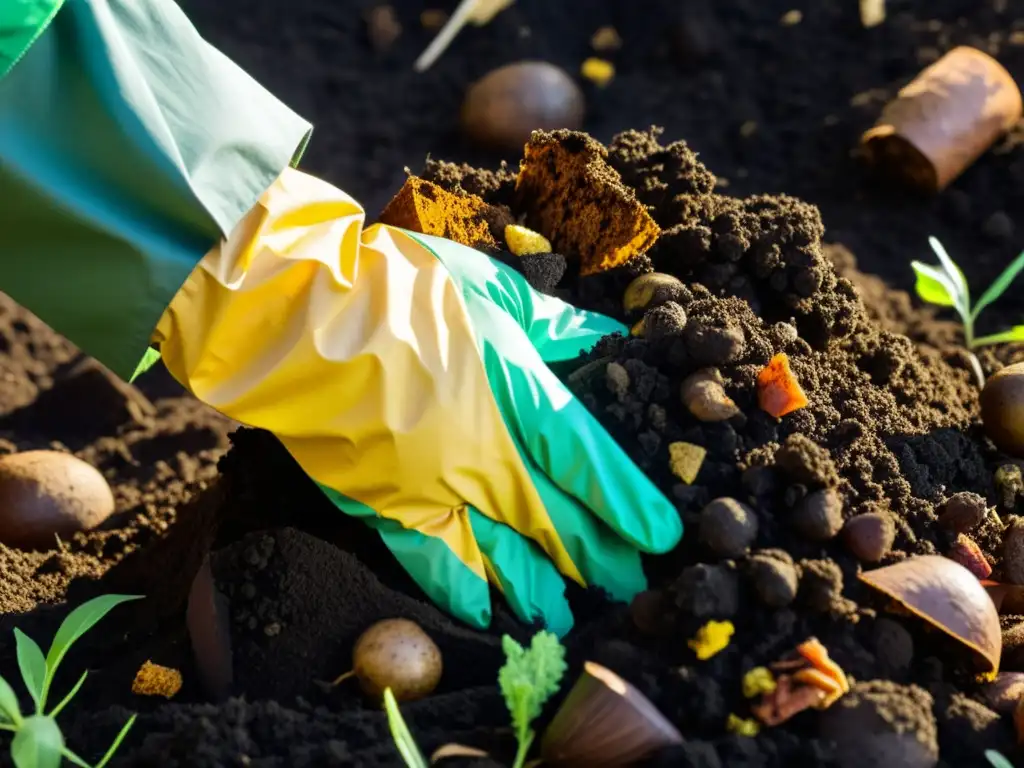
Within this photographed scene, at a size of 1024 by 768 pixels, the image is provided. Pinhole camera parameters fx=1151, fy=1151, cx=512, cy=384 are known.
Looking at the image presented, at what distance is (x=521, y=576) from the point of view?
1801 millimetres

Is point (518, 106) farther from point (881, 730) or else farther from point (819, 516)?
point (881, 730)

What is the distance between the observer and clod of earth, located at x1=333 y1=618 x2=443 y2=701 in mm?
1657

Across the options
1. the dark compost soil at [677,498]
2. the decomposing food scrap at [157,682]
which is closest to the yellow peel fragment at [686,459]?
the dark compost soil at [677,498]

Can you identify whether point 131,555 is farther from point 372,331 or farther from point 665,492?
point 665,492

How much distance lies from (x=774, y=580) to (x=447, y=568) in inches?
19.4

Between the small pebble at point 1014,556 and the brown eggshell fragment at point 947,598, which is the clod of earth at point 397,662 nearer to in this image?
the brown eggshell fragment at point 947,598

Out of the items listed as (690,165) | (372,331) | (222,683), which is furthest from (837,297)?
(222,683)

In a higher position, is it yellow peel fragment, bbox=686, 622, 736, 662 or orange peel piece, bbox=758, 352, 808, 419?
orange peel piece, bbox=758, 352, 808, 419

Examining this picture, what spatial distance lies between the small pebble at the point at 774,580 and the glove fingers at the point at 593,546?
9.9 inches

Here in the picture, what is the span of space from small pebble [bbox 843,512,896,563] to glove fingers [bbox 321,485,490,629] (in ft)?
1.81

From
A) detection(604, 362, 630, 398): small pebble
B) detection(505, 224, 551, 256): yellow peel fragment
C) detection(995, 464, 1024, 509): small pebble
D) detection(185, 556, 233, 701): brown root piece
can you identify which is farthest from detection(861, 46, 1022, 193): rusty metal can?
detection(185, 556, 233, 701): brown root piece

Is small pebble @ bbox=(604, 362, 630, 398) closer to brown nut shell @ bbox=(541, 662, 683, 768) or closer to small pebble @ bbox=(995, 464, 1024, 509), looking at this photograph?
brown nut shell @ bbox=(541, 662, 683, 768)

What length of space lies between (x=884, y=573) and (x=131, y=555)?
4.75 ft

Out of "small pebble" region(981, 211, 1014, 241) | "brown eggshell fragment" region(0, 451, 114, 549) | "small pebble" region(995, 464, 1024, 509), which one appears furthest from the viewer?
"small pebble" region(981, 211, 1014, 241)
